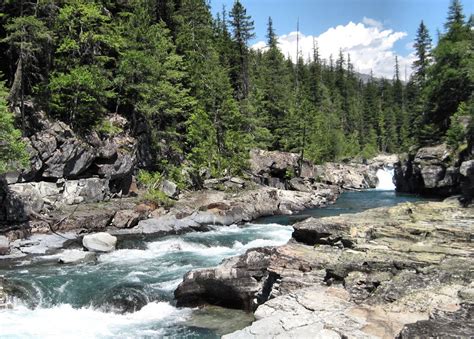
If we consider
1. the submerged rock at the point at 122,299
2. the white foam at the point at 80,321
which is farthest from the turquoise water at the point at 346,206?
the white foam at the point at 80,321

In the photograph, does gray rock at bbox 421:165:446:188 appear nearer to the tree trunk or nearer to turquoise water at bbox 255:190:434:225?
turquoise water at bbox 255:190:434:225

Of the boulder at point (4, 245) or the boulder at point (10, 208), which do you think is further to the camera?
the boulder at point (10, 208)

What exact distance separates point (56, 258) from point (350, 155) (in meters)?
74.9

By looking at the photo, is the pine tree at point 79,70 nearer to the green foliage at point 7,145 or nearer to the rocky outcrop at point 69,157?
the rocky outcrop at point 69,157

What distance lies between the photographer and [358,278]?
12695mm

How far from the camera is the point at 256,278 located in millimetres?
15711

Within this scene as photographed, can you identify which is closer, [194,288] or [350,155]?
[194,288]

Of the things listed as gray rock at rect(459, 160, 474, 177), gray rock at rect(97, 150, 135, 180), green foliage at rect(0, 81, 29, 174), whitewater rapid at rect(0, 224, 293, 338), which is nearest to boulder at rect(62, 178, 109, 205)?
gray rock at rect(97, 150, 135, 180)

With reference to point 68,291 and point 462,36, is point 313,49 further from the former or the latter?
point 68,291

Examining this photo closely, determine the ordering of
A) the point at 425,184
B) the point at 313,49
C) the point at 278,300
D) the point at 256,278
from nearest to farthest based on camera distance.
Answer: the point at 278,300 < the point at 256,278 < the point at 425,184 < the point at 313,49

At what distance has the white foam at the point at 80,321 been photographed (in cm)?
1371

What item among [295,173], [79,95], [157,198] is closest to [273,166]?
[295,173]

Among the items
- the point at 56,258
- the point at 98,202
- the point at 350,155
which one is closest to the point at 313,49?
the point at 350,155

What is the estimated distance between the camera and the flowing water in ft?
45.9
